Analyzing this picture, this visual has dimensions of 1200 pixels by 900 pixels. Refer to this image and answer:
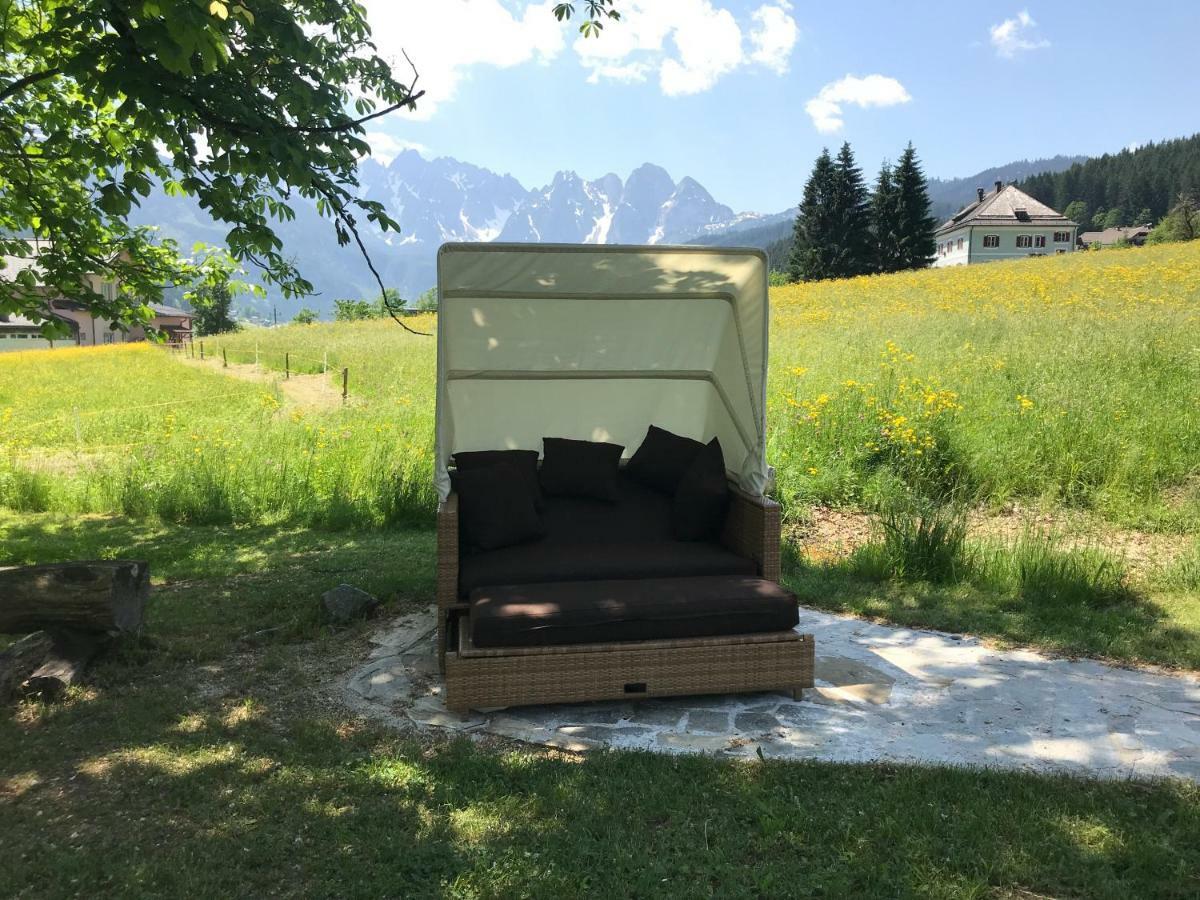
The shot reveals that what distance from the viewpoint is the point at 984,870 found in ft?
8.30

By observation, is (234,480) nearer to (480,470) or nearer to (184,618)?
(184,618)

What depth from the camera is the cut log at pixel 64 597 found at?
413cm

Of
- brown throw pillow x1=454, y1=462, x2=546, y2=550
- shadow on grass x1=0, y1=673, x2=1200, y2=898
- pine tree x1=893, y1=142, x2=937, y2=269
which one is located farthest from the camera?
pine tree x1=893, y1=142, x2=937, y2=269

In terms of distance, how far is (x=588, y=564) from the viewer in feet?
15.1

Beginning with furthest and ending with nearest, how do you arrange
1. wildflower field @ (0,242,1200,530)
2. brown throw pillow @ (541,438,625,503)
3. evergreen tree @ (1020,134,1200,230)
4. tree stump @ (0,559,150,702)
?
evergreen tree @ (1020,134,1200,230), wildflower field @ (0,242,1200,530), brown throw pillow @ (541,438,625,503), tree stump @ (0,559,150,702)

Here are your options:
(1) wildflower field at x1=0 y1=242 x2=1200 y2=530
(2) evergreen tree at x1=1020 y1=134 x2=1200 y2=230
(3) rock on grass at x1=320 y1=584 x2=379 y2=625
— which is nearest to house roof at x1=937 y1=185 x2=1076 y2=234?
(2) evergreen tree at x1=1020 y1=134 x2=1200 y2=230

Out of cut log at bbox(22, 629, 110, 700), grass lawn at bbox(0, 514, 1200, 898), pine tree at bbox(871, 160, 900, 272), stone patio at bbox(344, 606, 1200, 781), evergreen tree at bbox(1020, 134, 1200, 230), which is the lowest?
stone patio at bbox(344, 606, 1200, 781)

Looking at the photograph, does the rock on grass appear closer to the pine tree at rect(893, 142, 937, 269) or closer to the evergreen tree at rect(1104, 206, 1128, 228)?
the pine tree at rect(893, 142, 937, 269)

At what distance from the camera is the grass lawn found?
2.51m

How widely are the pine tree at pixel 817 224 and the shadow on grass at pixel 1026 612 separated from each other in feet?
Answer: 150

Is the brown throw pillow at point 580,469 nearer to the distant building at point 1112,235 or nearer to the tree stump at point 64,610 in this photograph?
the tree stump at point 64,610

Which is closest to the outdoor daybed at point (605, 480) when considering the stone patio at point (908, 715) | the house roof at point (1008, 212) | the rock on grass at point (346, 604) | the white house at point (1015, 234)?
the stone patio at point (908, 715)

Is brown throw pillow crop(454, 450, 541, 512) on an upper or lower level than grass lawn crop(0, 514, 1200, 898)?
upper

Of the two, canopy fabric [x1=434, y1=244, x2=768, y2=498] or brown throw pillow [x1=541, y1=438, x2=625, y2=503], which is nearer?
canopy fabric [x1=434, y1=244, x2=768, y2=498]
